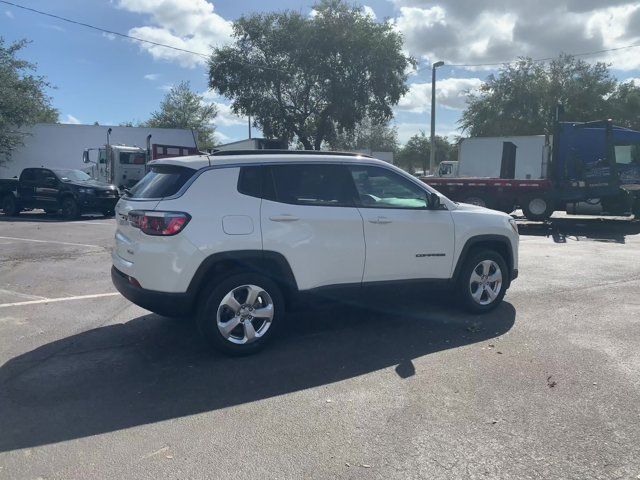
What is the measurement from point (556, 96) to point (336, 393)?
3820 centimetres

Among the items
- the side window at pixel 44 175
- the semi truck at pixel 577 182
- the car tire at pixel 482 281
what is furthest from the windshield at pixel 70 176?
the car tire at pixel 482 281

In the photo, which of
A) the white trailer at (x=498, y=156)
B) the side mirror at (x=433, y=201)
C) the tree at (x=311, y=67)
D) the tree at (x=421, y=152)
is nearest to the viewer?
the side mirror at (x=433, y=201)

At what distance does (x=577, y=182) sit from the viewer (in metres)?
16.4

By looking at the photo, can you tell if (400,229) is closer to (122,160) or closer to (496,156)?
(496,156)

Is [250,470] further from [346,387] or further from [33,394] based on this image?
[33,394]

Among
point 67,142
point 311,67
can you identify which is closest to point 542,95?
point 311,67

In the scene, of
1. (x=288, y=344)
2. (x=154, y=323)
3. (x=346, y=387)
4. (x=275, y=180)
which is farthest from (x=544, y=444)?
(x=154, y=323)

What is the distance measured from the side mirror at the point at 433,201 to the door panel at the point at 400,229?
0.17ft

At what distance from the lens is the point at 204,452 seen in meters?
3.38

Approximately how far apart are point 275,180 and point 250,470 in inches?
106

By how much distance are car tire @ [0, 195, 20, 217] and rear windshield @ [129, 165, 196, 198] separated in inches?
671

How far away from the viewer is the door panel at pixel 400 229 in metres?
5.47

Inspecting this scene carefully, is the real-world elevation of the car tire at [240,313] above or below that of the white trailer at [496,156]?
below

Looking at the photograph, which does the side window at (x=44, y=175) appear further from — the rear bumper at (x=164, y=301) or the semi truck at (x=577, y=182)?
the rear bumper at (x=164, y=301)
